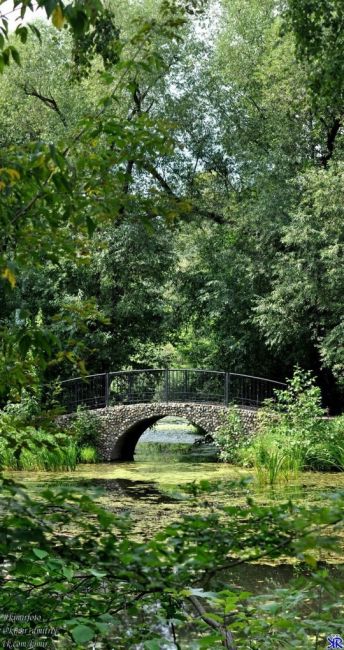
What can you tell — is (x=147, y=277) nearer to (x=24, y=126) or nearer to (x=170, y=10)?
(x=24, y=126)

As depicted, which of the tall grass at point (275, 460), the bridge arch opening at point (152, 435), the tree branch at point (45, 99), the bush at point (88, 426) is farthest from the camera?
the tree branch at point (45, 99)

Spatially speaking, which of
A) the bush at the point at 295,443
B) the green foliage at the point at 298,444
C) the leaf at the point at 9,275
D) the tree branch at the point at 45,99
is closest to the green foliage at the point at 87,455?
the bush at the point at 295,443

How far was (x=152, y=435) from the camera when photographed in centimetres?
2789

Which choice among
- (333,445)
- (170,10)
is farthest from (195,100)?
(170,10)

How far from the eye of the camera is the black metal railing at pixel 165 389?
18.8 m

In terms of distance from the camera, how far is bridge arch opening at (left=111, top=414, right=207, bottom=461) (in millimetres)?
18875

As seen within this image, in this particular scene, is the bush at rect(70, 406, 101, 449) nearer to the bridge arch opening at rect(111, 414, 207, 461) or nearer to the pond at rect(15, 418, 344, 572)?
the bridge arch opening at rect(111, 414, 207, 461)

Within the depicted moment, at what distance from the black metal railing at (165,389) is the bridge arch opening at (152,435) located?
0.64m

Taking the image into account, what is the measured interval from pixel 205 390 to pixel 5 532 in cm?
1718

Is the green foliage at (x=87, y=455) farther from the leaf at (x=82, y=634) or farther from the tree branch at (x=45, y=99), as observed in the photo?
the leaf at (x=82, y=634)

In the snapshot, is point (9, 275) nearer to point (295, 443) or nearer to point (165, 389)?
point (295, 443)

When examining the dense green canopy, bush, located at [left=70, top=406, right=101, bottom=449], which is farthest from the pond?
the dense green canopy

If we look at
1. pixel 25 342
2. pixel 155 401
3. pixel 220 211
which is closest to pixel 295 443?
pixel 155 401

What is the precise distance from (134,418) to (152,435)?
373 inches
